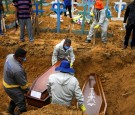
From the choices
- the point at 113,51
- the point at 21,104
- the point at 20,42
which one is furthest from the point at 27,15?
the point at 21,104

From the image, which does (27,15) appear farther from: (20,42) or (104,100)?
(104,100)

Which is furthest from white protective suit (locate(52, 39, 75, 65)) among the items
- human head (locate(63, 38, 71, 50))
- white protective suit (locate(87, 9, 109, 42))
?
white protective suit (locate(87, 9, 109, 42))

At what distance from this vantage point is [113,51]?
873 cm

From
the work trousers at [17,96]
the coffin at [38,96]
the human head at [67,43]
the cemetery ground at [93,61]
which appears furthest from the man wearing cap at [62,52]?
the work trousers at [17,96]

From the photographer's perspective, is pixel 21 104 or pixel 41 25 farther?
pixel 41 25

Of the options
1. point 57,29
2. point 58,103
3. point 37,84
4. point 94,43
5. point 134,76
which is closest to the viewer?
point 58,103

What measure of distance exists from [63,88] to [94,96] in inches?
93.4

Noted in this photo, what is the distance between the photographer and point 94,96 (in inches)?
287

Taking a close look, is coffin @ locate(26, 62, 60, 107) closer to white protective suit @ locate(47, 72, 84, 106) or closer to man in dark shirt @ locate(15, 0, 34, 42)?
white protective suit @ locate(47, 72, 84, 106)

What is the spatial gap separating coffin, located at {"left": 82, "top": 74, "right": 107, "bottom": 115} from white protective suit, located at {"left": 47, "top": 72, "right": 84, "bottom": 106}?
61.4 inches

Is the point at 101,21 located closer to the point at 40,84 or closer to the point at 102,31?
the point at 102,31

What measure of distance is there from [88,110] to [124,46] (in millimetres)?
3228

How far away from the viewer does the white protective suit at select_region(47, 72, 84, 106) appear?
506 centimetres

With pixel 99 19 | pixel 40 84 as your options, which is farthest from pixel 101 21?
pixel 40 84
